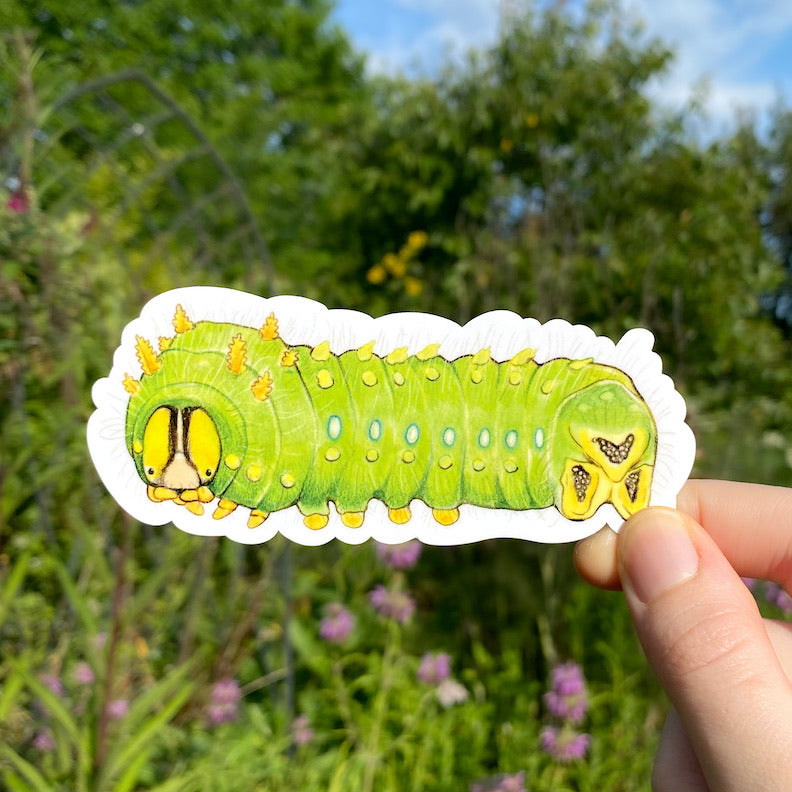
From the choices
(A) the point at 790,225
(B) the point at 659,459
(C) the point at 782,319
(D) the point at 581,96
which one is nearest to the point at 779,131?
(A) the point at 790,225

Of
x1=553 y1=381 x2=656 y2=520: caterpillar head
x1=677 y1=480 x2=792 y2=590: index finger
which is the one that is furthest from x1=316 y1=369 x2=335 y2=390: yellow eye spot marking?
x1=677 y1=480 x2=792 y2=590: index finger

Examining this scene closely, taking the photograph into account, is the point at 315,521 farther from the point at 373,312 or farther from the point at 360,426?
the point at 373,312

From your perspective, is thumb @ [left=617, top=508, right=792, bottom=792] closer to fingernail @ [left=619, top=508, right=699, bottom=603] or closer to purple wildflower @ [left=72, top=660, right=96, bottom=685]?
fingernail @ [left=619, top=508, right=699, bottom=603]

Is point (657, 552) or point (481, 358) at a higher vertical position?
point (481, 358)

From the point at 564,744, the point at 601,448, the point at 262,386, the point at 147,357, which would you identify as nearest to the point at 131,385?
the point at 147,357

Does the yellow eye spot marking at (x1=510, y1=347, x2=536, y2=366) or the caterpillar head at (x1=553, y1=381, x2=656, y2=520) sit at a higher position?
the yellow eye spot marking at (x1=510, y1=347, x2=536, y2=366)

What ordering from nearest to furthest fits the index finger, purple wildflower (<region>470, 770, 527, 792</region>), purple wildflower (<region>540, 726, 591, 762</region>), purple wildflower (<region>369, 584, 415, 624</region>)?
the index finger < purple wildflower (<region>470, 770, 527, 792</region>) < purple wildflower (<region>540, 726, 591, 762</region>) < purple wildflower (<region>369, 584, 415, 624</region>)

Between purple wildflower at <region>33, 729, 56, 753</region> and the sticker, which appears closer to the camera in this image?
the sticker
